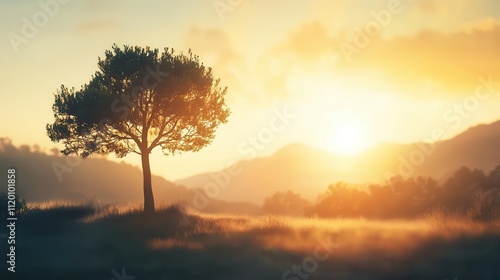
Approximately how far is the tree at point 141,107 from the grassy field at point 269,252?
9.06 m

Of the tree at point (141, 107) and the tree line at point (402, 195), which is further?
the tree line at point (402, 195)

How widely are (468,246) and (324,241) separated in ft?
22.9

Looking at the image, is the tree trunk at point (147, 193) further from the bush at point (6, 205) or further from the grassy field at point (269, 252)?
the bush at point (6, 205)

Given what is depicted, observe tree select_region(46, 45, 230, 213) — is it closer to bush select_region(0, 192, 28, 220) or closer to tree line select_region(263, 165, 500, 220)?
bush select_region(0, 192, 28, 220)

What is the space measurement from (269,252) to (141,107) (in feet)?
61.7

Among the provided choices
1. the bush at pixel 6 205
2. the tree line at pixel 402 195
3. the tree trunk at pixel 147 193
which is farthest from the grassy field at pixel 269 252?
the tree line at pixel 402 195

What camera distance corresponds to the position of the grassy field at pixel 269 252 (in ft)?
66.7

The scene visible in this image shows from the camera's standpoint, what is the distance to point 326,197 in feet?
322

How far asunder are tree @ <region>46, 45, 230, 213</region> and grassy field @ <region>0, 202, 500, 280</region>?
9.06m

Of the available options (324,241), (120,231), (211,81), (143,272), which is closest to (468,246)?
(324,241)

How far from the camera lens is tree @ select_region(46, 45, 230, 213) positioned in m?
36.2

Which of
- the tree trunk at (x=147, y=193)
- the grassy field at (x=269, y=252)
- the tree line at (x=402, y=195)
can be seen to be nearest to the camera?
the grassy field at (x=269, y=252)

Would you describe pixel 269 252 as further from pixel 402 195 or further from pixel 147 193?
pixel 402 195

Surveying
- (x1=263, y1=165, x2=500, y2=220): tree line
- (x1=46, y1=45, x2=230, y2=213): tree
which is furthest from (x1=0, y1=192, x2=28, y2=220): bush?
(x1=263, y1=165, x2=500, y2=220): tree line
